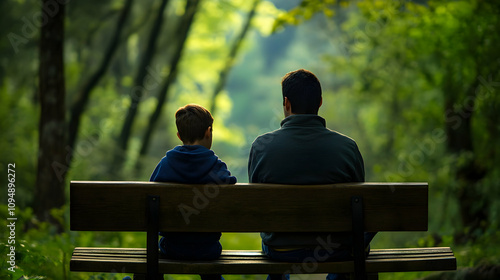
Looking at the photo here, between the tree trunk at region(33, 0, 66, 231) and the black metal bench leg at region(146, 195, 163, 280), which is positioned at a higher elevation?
the tree trunk at region(33, 0, 66, 231)

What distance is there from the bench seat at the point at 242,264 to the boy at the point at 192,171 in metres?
0.10

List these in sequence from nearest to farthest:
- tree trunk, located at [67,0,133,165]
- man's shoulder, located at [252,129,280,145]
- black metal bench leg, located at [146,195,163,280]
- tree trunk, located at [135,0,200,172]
A: black metal bench leg, located at [146,195,163,280] → man's shoulder, located at [252,129,280,145] → tree trunk, located at [67,0,133,165] → tree trunk, located at [135,0,200,172]

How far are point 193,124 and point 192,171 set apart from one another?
1.04ft

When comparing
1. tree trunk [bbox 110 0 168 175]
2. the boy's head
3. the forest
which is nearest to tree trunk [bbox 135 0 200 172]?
the forest

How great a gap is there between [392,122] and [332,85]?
14830 mm

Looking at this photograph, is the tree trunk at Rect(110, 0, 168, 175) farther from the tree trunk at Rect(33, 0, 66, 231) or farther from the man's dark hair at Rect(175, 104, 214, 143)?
the man's dark hair at Rect(175, 104, 214, 143)

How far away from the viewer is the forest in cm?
698

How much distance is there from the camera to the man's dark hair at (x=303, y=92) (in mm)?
3697

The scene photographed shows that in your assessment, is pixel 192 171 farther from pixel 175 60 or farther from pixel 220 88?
pixel 220 88

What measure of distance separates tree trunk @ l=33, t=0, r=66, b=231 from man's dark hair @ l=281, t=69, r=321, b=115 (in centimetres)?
434

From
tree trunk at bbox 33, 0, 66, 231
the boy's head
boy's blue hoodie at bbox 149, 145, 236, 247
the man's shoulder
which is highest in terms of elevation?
tree trunk at bbox 33, 0, 66, 231

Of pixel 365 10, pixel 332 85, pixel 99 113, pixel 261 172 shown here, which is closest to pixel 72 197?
pixel 261 172

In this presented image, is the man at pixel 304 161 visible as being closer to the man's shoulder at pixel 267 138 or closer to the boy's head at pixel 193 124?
the man's shoulder at pixel 267 138

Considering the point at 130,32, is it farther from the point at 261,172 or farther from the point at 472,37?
the point at 261,172
